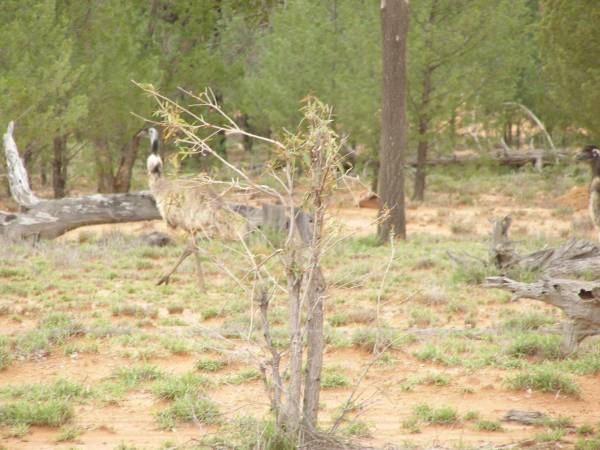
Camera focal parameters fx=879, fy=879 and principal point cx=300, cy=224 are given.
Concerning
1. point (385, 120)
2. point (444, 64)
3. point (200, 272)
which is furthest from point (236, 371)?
point (444, 64)

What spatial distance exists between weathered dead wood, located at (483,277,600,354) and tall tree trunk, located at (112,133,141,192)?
44.4 feet

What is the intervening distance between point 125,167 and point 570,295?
14188 millimetres

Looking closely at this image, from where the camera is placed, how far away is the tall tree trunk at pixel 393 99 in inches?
530

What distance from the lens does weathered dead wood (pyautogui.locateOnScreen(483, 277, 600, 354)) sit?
254 inches

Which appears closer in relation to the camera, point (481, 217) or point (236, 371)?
point (236, 371)

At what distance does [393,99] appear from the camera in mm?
13547

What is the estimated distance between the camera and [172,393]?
261 inches

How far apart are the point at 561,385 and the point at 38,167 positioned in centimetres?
1975

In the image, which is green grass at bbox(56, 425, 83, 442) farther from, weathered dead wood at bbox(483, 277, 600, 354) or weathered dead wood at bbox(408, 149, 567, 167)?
weathered dead wood at bbox(408, 149, 567, 167)

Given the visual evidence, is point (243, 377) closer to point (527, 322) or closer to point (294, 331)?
point (294, 331)

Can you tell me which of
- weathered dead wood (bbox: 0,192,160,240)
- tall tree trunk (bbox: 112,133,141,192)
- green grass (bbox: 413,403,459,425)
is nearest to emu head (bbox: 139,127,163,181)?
weathered dead wood (bbox: 0,192,160,240)

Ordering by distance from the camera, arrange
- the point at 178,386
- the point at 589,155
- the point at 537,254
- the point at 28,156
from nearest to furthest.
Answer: the point at 178,386
the point at 537,254
the point at 589,155
the point at 28,156

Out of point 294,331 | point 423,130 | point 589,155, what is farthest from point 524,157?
point 294,331

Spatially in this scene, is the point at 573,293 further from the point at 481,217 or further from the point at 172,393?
the point at 481,217
